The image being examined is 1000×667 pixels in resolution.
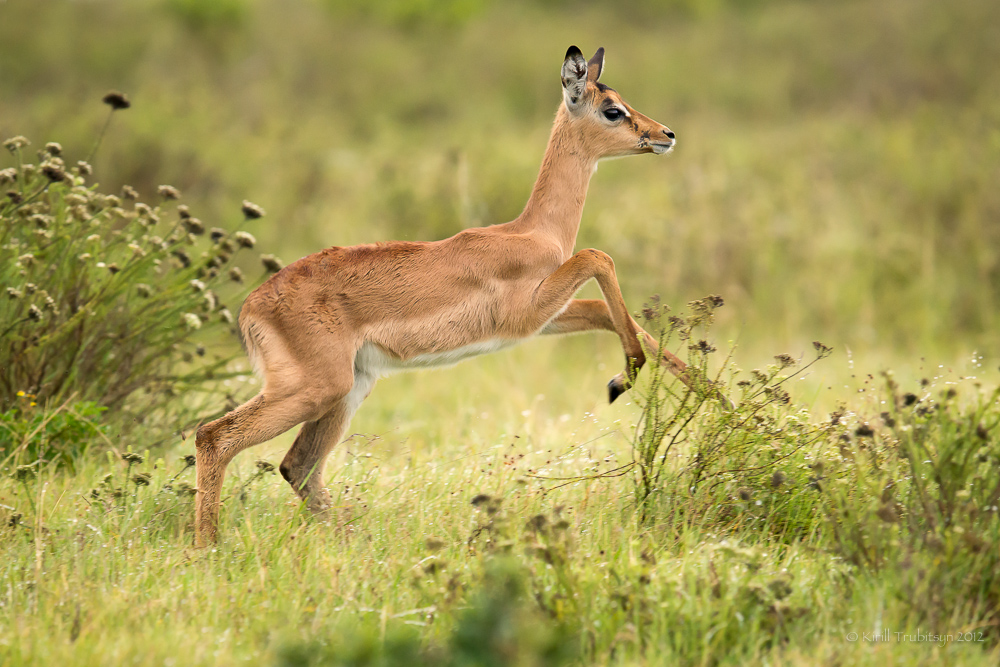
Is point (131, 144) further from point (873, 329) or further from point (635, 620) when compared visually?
point (635, 620)

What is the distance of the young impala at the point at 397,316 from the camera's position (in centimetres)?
434

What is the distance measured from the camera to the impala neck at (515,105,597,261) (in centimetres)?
502

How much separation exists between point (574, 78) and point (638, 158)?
1174cm

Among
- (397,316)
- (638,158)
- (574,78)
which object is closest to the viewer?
(397,316)

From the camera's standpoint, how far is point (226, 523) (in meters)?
4.29

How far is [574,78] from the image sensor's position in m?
5.17

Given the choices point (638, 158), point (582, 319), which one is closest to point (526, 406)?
point (582, 319)

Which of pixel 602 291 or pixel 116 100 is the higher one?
pixel 116 100

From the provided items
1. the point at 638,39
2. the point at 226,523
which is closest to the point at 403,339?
the point at 226,523

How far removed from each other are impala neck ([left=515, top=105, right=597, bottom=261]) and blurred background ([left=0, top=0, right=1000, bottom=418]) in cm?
204

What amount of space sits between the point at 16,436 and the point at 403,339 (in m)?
2.04

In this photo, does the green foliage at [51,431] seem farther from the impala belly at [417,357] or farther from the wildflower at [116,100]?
the wildflower at [116,100]

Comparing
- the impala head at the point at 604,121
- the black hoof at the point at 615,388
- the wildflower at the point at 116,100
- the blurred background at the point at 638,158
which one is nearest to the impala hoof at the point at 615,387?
the black hoof at the point at 615,388

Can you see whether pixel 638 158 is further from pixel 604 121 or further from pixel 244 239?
pixel 244 239
